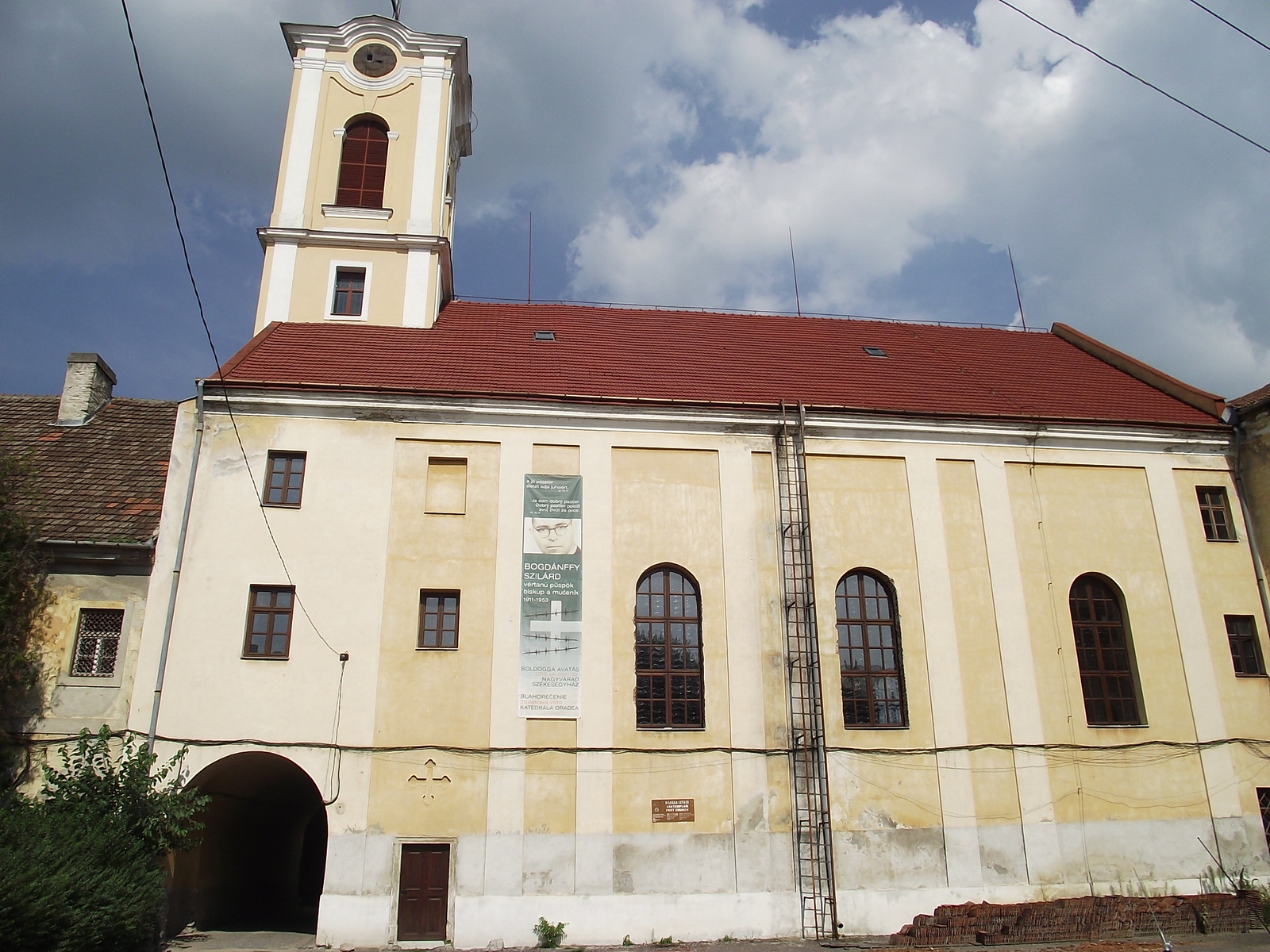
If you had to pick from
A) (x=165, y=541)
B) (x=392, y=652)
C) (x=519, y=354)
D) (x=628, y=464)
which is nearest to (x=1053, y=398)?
(x=628, y=464)

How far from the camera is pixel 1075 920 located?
15.0 metres

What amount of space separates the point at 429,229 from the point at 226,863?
14.7 meters

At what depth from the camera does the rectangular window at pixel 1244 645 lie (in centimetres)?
1767

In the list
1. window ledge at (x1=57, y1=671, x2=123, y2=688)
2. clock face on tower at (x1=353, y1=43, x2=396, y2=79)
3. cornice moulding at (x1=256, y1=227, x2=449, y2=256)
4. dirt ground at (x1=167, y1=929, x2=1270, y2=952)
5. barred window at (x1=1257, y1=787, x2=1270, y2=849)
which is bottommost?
dirt ground at (x1=167, y1=929, x2=1270, y2=952)

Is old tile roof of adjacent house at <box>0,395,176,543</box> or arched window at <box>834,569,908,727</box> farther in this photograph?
arched window at <box>834,569,908,727</box>

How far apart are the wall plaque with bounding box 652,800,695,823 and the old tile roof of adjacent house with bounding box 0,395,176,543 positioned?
9.97 metres

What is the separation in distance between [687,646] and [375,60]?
18.0 meters

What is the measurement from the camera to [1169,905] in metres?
15.3

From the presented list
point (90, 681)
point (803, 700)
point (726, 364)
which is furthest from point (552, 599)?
point (90, 681)

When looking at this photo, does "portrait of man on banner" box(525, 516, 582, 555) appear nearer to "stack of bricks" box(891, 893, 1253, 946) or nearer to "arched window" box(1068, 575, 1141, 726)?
"stack of bricks" box(891, 893, 1253, 946)

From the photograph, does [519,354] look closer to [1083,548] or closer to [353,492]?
[353,492]

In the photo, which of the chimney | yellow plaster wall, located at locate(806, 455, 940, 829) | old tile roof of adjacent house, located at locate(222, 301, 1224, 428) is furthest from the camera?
the chimney

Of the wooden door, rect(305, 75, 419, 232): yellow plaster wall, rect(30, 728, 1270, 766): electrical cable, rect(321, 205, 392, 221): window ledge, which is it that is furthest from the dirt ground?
rect(321, 205, 392, 221): window ledge

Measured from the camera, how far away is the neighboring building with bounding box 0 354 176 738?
49.8 ft
